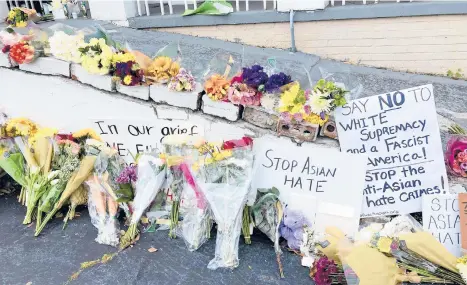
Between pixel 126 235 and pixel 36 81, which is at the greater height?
pixel 36 81

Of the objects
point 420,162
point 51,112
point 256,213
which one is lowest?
point 256,213

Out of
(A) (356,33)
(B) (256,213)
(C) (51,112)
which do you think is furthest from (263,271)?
(A) (356,33)

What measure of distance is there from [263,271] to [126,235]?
2.86 feet

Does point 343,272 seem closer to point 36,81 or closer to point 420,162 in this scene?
point 420,162

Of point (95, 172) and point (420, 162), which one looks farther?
point (95, 172)

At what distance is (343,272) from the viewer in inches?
103

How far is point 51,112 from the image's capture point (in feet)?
11.3

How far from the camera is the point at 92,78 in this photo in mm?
3287

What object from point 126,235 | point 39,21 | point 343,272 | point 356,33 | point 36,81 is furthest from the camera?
point 39,21

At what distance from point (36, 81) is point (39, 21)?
3129mm

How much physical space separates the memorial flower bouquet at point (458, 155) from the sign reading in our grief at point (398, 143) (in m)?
0.05

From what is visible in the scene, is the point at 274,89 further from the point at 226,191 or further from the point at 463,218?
the point at 463,218

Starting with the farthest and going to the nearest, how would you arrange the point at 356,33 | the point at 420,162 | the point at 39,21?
the point at 39,21, the point at 356,33, the point at 420,162

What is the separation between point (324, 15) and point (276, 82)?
8.80ft
